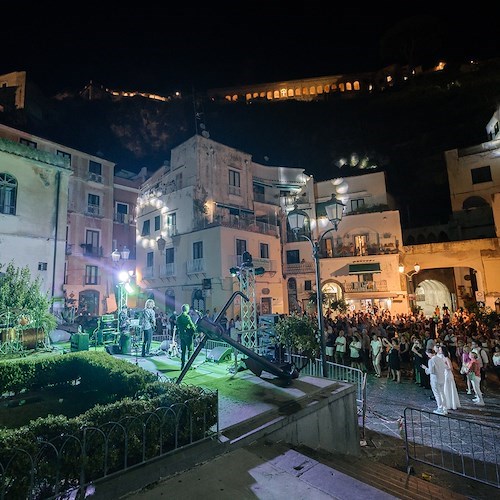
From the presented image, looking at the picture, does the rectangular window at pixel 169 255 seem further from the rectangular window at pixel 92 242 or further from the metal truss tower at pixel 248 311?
the metal truss tower at pixel 248 311

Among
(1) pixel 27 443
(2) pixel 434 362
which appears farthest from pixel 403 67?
(1) pixel 27 443

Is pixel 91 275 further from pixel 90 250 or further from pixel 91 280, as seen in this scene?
pixel 90 250

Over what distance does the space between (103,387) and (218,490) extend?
5.24m

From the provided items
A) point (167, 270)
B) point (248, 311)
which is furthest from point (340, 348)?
point (167, 270)

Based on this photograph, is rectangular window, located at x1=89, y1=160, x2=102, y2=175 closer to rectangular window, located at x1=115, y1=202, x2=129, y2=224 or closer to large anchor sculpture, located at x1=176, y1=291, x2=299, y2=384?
rectangular window, located at x1=115, y1=202, x2=129, y2=224

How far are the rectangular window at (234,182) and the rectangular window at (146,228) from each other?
9.29 metres

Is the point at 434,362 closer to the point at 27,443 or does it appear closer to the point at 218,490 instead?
the point at 218,490

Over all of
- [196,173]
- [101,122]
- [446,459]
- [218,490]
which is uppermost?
[101,122]

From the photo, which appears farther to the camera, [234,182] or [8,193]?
[234,182]

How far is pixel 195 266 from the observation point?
26.7 metres

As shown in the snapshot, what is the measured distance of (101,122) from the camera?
154 feet

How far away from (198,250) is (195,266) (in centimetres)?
139

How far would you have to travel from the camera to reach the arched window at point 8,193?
59.9 feet

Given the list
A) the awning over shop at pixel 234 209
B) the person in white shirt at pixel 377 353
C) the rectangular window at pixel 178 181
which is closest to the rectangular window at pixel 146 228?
the rectangular window at pixel 178 181
